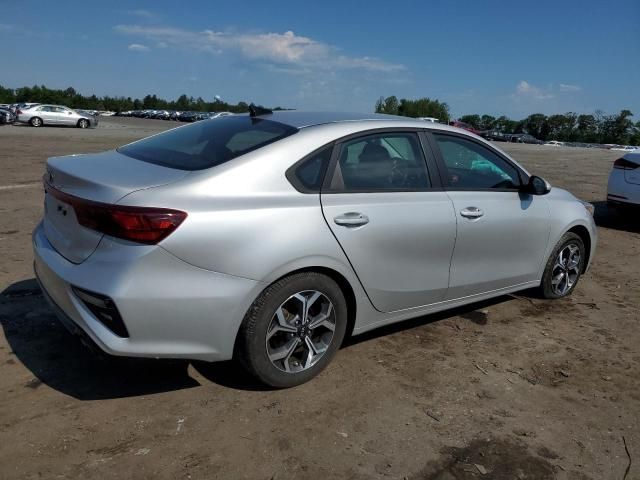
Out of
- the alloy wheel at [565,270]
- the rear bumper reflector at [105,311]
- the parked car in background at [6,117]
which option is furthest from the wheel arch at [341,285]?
the parked car in background at [6,117]

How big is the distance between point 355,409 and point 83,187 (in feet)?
6.37

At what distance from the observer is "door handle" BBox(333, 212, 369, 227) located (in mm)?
3430

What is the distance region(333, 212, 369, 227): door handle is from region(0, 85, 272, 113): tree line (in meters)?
80.5

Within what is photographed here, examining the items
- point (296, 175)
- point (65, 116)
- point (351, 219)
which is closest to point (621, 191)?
point (351, 219)

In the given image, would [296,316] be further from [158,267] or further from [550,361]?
[550,361]

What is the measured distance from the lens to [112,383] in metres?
3.42

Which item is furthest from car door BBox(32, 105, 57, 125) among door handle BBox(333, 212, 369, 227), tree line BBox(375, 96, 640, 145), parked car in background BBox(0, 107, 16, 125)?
tree line BBox(375, 96, 640, 145)

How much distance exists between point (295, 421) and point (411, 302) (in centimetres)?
125

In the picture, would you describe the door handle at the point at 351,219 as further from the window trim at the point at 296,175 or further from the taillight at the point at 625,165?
the taillight at the point at 625,165

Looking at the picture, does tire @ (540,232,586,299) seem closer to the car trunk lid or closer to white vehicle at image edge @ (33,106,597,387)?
white vehicle at image edge @ (33,106,597,387)

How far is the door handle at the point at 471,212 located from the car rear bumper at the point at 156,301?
1.73 meters

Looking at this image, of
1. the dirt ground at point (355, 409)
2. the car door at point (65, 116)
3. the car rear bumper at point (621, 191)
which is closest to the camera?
the dirt ground at point (355, 409)

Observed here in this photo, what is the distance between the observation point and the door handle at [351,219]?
343cm

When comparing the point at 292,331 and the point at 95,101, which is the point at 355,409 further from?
the point at 95,101
